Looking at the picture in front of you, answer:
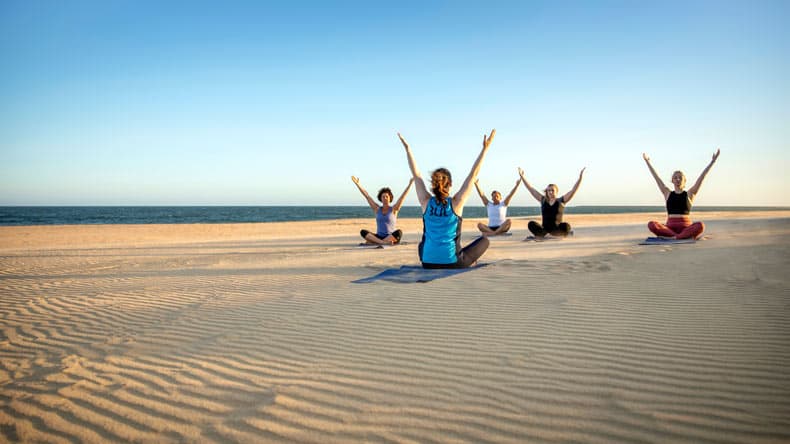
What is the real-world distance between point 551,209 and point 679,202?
3.15 metres

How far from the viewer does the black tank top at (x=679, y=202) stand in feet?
31.2

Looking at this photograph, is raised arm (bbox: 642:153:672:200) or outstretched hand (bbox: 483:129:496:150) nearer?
outstretched hand (bbox: 483:129:496:150)

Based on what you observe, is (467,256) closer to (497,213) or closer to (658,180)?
(658,180)

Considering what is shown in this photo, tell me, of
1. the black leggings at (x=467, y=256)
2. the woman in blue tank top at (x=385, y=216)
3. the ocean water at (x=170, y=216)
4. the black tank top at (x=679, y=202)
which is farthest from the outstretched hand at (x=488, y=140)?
the ocean water at (x=170, y=216)


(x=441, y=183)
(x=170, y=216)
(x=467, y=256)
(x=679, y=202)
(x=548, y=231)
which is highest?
(x=441, y=183)

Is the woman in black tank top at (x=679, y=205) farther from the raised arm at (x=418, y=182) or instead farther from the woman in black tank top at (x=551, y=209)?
the raised arm at (x=418, y=182)

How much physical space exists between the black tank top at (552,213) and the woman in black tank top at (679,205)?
240cm

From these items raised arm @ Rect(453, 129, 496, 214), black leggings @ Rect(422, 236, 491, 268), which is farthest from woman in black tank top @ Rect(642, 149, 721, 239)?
raised arm @ Rect(453, 129, 496, 214)

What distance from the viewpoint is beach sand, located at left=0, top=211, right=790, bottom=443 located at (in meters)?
2.11

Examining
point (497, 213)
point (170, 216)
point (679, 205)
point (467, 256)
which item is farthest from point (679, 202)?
point (170, 216)

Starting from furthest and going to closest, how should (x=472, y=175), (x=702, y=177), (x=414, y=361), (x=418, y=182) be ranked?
(x=702, y=177), (x=418, y=182), (x=472, y=175), (x=414, y=361)

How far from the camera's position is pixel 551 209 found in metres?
11.9

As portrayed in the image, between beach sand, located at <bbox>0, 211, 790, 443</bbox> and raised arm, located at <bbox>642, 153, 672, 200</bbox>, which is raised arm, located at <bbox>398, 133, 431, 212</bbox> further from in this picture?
raised arm, located at <bbox>642, 153, 672, 200</bbox>

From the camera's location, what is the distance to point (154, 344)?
350cm
